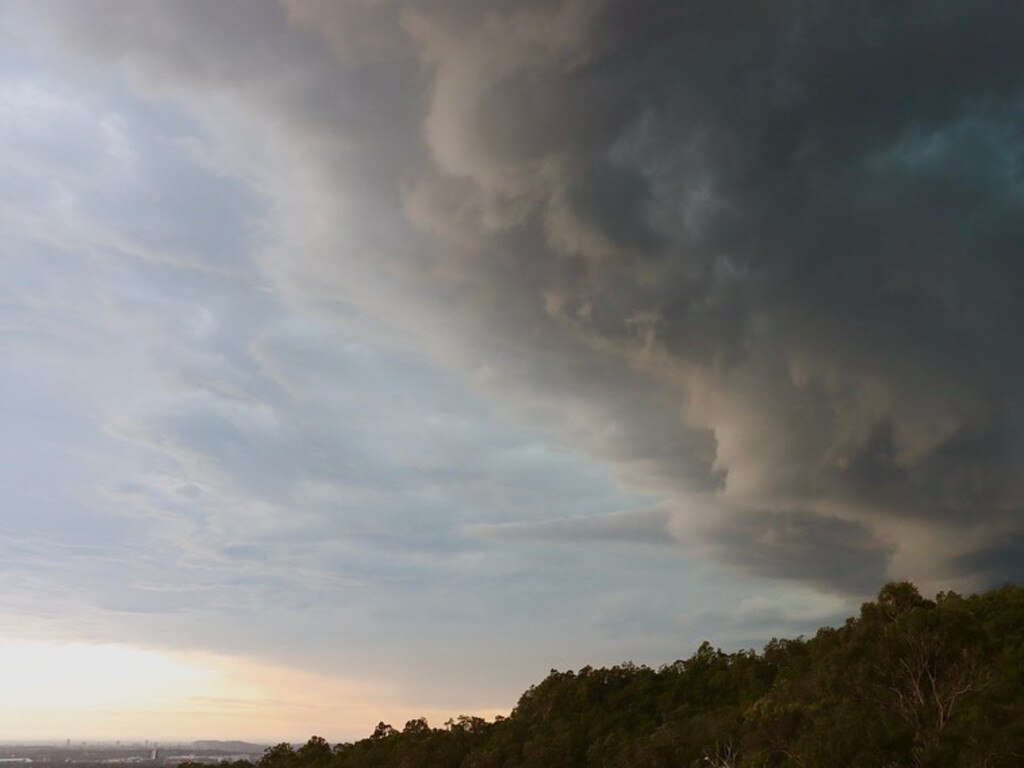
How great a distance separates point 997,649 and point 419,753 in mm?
52584

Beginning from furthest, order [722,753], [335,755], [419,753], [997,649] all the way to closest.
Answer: [335,755]
[419,753]
[722,753]
[997,649]

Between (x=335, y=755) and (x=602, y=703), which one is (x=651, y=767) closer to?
(x=602, y=703)

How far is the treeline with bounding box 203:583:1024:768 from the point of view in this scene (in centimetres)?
4147

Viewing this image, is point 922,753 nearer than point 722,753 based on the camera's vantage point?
Yes

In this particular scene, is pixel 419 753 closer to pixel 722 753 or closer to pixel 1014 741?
pixel 722 753

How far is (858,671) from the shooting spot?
46.5m

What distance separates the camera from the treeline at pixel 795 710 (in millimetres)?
41469

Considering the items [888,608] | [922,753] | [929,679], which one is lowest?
[922,753]

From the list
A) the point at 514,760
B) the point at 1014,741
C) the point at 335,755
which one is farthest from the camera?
the point at 335,755

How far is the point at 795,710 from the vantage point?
52.8 meters

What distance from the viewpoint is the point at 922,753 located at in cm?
3962

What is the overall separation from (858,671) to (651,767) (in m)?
22.8

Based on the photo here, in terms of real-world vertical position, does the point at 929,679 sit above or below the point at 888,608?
below

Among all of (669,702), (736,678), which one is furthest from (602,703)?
(736,678)
